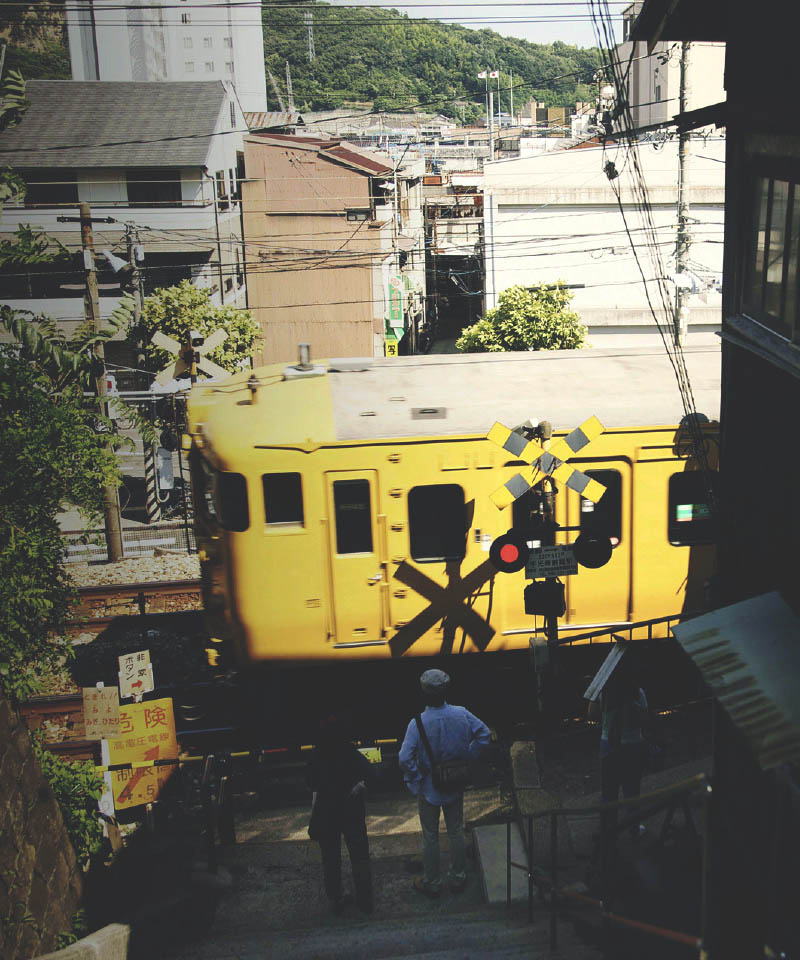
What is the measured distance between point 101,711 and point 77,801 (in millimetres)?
1295

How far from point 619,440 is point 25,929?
6.64 meters

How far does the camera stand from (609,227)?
114 feet

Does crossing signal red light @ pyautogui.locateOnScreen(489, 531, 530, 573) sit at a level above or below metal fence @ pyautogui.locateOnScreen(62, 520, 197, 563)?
above

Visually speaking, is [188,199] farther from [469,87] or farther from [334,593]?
[469,87]

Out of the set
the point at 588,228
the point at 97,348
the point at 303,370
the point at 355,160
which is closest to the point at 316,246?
the point at 355,160

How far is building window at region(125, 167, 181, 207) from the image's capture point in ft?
92.2

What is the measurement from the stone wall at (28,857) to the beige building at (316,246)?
83.6 ft

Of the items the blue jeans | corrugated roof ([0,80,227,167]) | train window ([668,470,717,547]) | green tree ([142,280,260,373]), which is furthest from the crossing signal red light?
corrugated roof ([0,80,227,167])

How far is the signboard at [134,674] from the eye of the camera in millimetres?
9062

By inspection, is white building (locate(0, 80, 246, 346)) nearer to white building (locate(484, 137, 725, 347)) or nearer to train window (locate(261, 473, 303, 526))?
white building (locate(484, 137, 725, 347))

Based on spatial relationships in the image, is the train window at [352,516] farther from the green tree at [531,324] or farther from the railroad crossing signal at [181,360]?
the green tree at [531,324]

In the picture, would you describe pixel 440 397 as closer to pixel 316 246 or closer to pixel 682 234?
pixel 682 234

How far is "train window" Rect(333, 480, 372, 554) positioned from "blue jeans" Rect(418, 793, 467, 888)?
313 centimetres

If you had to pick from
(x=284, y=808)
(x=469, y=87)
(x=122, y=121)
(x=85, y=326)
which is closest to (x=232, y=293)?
(x=122, y=121)
